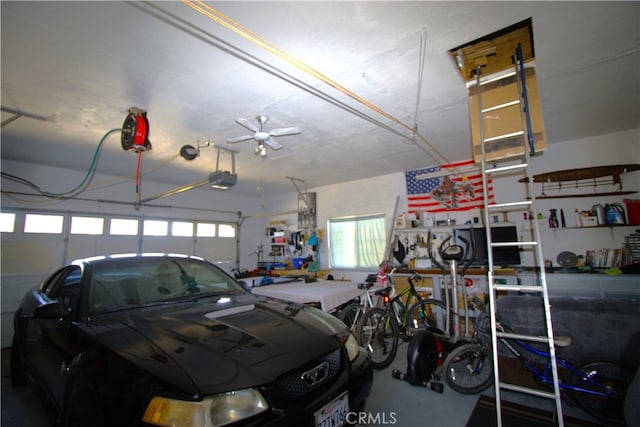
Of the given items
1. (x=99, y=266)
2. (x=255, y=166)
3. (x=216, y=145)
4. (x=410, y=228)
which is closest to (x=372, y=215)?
(x=410, y=228)

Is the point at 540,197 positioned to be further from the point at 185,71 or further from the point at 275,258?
the point at 275,258

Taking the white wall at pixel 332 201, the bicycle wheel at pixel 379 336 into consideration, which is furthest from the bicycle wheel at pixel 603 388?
the white wall at pixel 332 201

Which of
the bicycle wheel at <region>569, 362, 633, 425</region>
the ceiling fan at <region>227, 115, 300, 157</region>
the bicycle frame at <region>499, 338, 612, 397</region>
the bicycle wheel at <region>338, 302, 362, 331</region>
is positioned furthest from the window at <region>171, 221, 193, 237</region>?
the bicycle wheel at <region>569, 362, 633, 425</region>

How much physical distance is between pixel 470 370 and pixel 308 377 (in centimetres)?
214

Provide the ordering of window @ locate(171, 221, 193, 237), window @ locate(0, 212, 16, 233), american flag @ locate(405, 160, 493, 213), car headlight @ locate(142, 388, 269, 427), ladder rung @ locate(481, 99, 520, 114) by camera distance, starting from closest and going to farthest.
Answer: car headlight @ locate(142, 388, 269, 427)
ladder rung @ locate(481, 99, 520, 114)
window @ locate(0, 212, 16, 233)
american flag @ locate(405, 160, 493, 213)
window @ locate(171, 221, 193, 237)

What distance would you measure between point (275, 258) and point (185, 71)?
6.13 meters

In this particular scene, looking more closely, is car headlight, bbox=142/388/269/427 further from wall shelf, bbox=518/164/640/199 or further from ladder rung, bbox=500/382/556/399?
wall shelf, bbox=518/164/640/199

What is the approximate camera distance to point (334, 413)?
1.46m

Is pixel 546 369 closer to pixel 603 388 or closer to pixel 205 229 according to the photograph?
pixel 603 388

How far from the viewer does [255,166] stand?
543 centimetres

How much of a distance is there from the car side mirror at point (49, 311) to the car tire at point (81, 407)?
488 mm

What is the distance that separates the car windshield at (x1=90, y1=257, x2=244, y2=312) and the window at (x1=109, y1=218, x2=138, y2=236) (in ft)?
14.7

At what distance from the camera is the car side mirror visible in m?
1.72

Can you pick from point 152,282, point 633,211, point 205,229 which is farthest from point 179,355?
point 205,229
